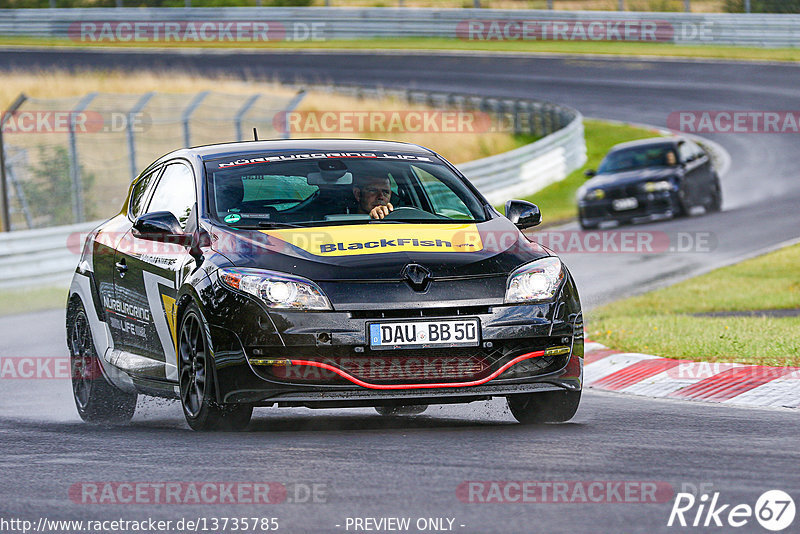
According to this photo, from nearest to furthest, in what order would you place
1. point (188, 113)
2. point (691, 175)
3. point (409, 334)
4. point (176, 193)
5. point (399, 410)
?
point (409, 334) < point (176, 193) < point (399, 410) < point (188, 113) < point (691, 175)

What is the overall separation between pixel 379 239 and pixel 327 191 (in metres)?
0.76

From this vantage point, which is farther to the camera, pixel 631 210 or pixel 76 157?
pixel 631 210

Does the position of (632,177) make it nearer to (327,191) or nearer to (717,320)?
(717,320)

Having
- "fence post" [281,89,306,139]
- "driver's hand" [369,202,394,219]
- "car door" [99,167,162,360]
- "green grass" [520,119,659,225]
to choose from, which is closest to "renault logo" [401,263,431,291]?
"driver's hand" [369,202,394,219]

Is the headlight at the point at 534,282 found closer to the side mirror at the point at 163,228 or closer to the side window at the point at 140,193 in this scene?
the side mirror at the point at 163,228

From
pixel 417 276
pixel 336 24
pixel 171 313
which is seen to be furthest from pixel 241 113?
pixel 336 24

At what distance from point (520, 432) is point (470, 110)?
29846 mm

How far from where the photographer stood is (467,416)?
8.48 m

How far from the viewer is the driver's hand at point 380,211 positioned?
799 centimetres

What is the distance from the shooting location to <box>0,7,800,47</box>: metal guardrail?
161 ft

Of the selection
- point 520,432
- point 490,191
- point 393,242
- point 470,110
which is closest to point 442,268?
point 393,242

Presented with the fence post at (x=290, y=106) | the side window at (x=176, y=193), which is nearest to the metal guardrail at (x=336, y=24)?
the fence post at (x=290, y=106)

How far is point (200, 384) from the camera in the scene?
24.5 ft

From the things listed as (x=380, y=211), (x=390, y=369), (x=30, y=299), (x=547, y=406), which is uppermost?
(x=380, y=211)
